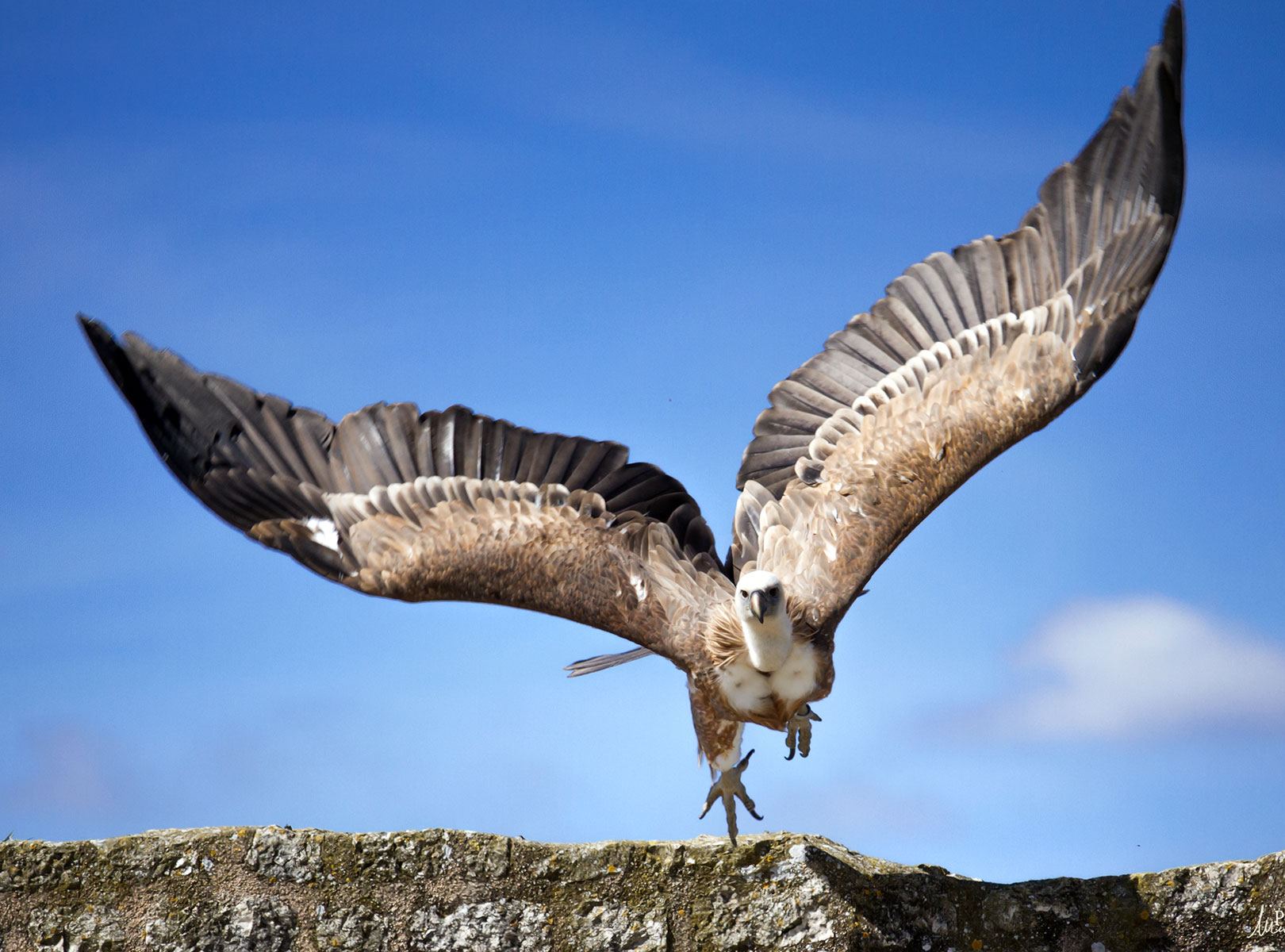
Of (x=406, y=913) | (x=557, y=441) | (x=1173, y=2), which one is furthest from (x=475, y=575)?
(x=1173, y=2)

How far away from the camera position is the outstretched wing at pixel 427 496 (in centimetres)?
559

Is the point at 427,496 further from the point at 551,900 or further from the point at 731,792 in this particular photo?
the point at 551,900

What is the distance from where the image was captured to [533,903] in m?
4.02

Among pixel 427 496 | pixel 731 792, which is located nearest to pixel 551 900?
pixel 731 792

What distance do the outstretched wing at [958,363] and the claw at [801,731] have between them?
0.47m

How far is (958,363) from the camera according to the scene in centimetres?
612

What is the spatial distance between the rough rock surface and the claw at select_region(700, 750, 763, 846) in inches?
37.2

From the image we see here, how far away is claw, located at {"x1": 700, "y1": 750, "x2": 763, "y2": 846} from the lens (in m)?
5.05

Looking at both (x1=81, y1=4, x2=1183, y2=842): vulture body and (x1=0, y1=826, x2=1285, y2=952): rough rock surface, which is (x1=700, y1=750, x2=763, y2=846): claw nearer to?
(x1=81, y1=4, x2=1183, y2=842): vulture body

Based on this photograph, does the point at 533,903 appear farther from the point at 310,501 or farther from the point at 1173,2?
the point at 1173,2

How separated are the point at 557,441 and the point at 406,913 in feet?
8.44

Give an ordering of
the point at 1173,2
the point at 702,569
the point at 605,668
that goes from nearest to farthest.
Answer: the point at 1173,2
the point at 702,569
the point at 605,668

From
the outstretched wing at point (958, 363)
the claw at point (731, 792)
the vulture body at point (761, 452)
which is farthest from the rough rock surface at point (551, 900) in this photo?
the outstretched wing at point (958, 363)

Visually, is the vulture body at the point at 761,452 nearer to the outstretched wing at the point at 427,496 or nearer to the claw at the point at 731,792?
the outstretched wing at the point at 427,496
